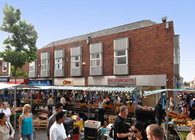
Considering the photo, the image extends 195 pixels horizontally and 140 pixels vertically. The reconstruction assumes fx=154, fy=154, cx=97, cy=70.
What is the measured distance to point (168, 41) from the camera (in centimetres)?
1553

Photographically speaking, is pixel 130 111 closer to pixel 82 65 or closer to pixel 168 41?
pixel 168 41

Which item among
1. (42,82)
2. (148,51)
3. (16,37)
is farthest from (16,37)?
(148,51)

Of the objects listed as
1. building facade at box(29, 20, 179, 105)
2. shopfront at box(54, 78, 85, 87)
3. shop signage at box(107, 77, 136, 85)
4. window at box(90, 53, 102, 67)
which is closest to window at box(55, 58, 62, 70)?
building facade at box(29, 20, 179, 105)

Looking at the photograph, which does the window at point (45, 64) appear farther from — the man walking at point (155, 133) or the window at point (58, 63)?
the man walking at point (155, 133)

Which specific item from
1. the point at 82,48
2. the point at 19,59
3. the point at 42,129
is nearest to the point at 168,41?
the point at 82,48

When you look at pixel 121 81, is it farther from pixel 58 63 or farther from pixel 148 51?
pixel 58 63

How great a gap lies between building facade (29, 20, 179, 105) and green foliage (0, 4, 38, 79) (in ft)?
22.8

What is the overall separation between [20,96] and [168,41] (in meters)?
19.2

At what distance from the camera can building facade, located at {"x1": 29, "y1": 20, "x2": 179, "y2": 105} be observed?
15.8m

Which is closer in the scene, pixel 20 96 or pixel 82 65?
pixel 20 96

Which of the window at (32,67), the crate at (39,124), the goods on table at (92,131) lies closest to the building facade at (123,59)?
the window at (32,67)

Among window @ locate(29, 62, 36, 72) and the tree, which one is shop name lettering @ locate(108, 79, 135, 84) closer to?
the tree

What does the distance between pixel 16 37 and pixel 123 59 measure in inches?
489

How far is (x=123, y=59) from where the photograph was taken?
1870cm
